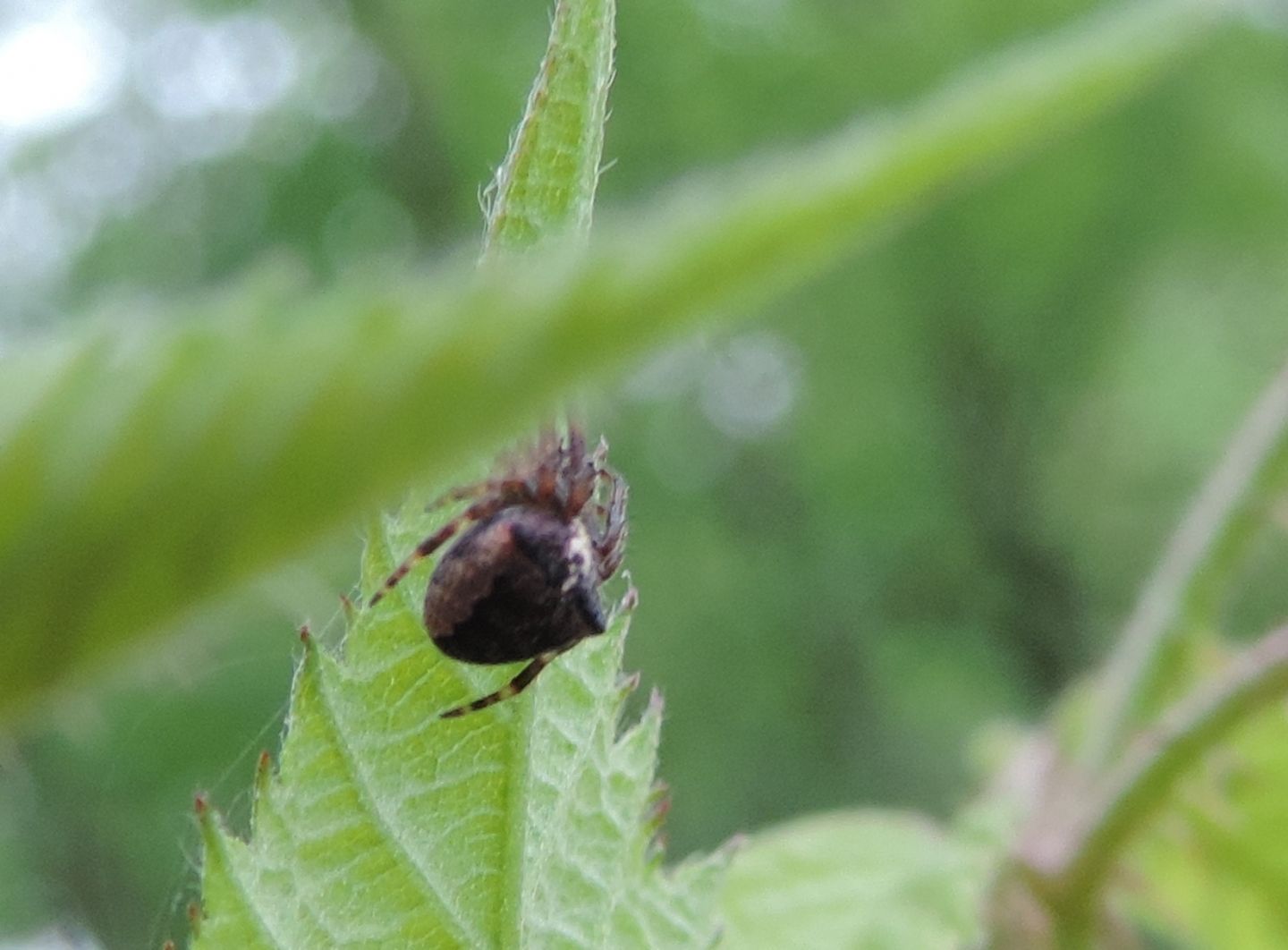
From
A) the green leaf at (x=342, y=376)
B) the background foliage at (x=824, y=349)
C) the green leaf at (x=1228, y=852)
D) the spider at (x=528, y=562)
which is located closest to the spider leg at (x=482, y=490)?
the spider at (x=528, y=562)

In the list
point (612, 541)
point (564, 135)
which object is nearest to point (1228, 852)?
point (612, 541)

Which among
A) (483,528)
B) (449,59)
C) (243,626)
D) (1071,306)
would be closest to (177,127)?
(449,59)

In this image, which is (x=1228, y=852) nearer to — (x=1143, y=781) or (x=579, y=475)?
A: (x=1143, y=781)

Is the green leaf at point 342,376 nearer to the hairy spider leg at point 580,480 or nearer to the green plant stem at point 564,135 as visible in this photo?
the green plant stem at point 564,135

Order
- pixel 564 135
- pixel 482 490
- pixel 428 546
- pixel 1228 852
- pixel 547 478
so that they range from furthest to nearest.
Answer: pixel 1228 852
pixel 547 478
pixel 482 490
pixel 428 546
pixel 564 135

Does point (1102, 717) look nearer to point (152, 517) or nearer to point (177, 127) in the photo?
point (152, 517)
